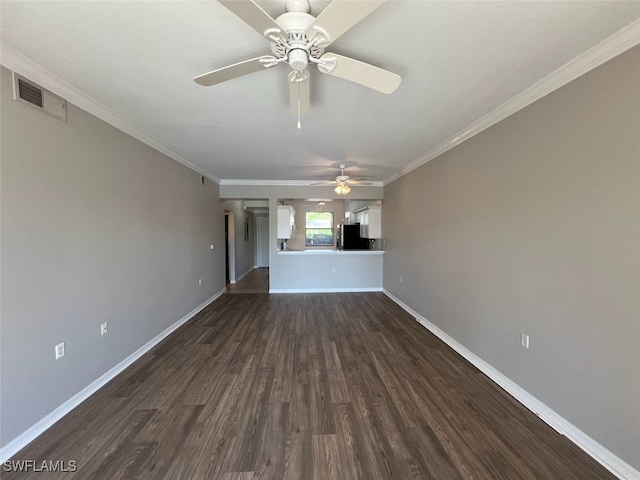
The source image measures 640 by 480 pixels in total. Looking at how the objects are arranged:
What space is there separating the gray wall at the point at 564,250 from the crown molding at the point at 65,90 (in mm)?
3593

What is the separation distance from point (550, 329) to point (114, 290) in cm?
375

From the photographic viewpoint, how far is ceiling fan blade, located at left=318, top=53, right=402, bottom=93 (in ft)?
4.69

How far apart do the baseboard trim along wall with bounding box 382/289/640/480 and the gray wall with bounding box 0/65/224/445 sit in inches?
141

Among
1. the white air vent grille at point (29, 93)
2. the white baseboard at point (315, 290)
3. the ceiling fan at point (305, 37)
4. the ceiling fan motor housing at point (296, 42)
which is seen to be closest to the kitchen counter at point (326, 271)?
the white baseboard at point (315, 290)

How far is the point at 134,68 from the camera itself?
1805 mm

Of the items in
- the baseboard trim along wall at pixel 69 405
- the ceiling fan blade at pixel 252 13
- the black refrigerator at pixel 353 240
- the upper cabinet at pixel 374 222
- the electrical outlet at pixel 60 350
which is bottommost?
the baseboard trim along wall at pixel 69 405

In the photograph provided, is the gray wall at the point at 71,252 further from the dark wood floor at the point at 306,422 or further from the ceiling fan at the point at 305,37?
the ceiling fan at the point at 305,37

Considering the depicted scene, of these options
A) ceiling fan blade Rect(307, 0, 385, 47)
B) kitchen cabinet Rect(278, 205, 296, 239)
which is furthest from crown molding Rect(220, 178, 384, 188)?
ceiling fan blade Rect(307, 0, 385, 47)

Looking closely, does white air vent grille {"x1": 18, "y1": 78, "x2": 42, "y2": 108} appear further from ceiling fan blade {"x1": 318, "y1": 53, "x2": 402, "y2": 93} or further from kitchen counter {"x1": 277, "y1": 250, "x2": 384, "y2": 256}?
kitchen counter {"x1": 277, "y1": 250, "x2": 384, "y2": 256}

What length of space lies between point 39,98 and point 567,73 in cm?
361

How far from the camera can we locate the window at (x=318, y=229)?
8609mm

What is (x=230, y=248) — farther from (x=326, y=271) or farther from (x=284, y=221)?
(x=326, y=271)

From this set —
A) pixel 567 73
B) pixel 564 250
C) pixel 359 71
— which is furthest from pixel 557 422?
pixel 359 71

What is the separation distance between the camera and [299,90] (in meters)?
1.78
